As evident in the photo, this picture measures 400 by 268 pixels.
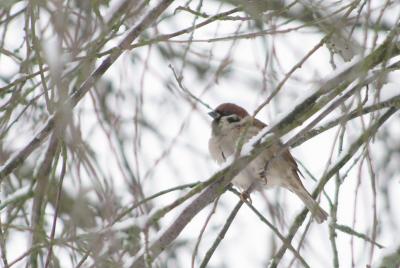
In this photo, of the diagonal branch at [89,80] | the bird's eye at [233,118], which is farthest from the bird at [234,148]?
the diagonal branch at [89,80]

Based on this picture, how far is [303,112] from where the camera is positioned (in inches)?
90.4

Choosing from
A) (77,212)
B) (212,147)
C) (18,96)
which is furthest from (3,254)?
(212,147)

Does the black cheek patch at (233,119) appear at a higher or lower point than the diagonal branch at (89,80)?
higher

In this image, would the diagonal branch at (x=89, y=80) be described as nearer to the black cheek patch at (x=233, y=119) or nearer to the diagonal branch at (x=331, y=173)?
the diagonal branch at (x=331, y=173)

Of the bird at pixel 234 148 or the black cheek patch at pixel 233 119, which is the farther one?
the black cheek patch at pixel 233 119

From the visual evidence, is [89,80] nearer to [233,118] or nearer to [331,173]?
[331,173]

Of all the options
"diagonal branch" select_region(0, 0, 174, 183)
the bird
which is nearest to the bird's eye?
the bird

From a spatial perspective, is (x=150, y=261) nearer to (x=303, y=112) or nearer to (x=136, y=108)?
(x=136, y=108)

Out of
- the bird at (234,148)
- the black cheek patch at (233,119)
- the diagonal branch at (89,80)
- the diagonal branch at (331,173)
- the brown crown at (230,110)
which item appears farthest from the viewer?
the brown crown at (230,110)

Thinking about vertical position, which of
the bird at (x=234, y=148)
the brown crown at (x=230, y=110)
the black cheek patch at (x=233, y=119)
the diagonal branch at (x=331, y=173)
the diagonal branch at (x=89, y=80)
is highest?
the brown crown at (x=230, y=110)

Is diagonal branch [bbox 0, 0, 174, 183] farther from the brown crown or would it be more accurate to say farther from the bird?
the brown crown

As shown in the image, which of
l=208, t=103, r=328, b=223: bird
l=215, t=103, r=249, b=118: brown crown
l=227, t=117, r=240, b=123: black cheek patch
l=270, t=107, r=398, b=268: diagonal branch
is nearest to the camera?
l=270, t=107, r=398, b=268: diagonal branch

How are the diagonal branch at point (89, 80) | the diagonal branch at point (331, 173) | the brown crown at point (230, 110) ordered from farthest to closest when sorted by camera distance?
1. the brown crown at point (230, 110)
2. the diagonal branch at point (89, 80)
3. the diagonal branch at point (331, 173)

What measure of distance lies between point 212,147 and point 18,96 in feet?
5.47
